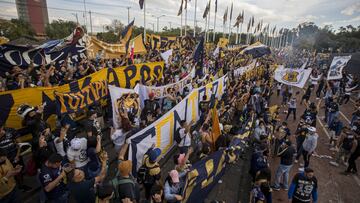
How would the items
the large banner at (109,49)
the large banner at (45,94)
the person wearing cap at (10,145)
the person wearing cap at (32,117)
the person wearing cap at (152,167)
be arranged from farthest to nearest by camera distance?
the large banner at (109,49), the large banner at (45,94), the person wearing cap at (32,117), the person wearing cap at (10,145), the person wearing cap at (152,167)

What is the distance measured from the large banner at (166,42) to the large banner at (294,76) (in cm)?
934

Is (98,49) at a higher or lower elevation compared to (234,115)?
higher

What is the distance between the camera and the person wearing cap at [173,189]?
13.6 feet

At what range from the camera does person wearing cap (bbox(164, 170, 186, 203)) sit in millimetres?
4156

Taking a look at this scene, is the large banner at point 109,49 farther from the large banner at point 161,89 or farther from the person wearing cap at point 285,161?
the person wearing cap at point 285,161

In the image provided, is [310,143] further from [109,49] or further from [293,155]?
[109,49]

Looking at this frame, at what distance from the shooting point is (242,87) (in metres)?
13.1

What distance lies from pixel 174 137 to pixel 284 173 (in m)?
3.26

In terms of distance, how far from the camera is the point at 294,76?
11.7 meters

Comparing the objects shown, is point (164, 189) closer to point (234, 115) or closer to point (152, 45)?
point (234, 115)

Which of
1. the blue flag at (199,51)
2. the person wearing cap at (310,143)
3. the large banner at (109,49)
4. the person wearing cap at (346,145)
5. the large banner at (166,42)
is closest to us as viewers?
the person wearing cap at (310,143)

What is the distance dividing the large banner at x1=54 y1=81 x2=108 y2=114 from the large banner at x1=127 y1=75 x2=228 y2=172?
8.91 feet

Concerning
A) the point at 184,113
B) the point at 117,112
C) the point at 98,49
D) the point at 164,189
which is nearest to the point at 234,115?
the point at 184,113

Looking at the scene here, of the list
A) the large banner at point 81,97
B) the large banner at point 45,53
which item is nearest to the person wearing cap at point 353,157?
the large banner at point 81,97
